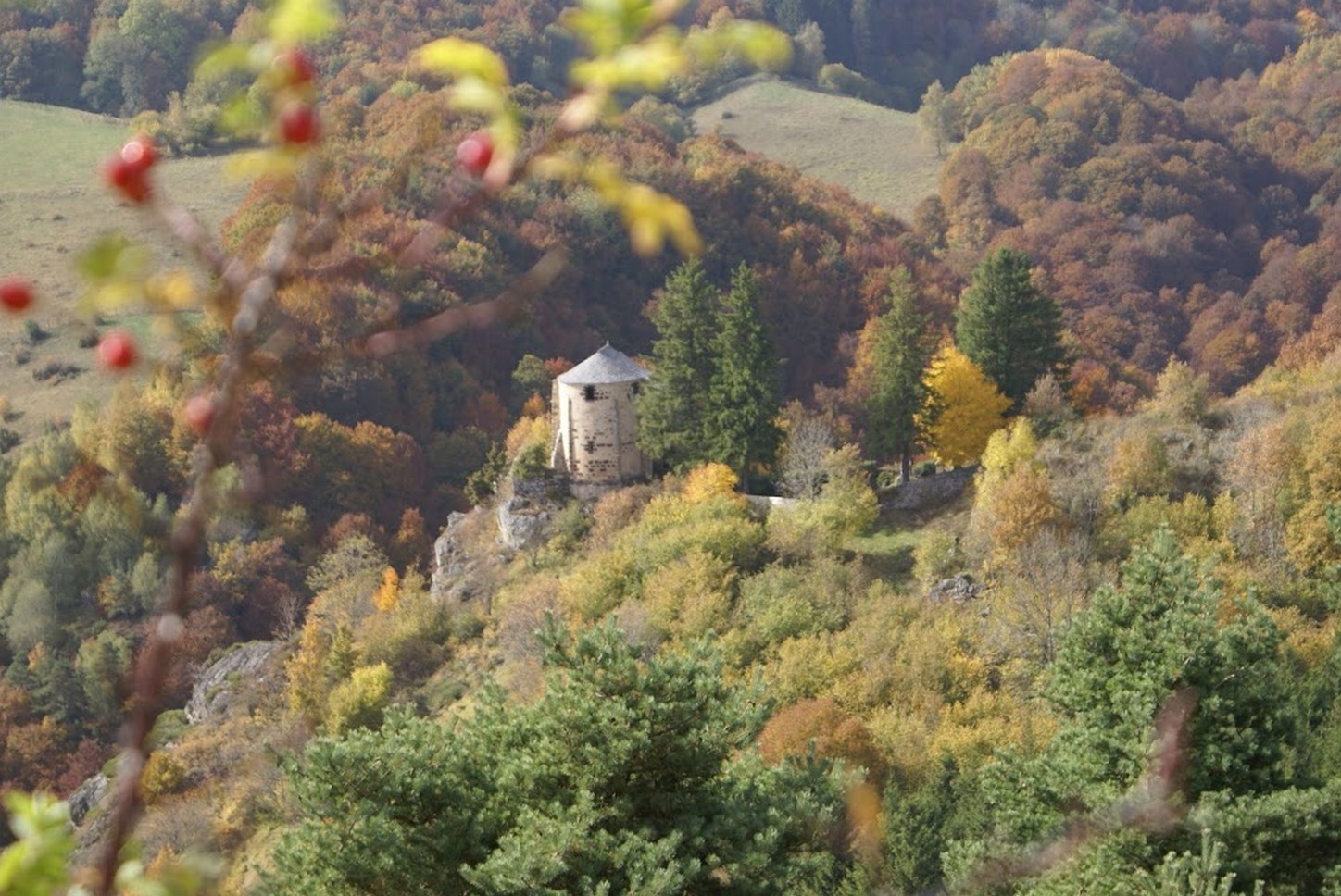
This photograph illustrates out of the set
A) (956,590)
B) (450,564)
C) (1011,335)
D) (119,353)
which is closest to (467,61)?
(119,353)

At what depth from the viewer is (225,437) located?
340 centimetres

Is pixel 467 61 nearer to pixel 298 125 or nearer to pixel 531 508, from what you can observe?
pixel 298 125

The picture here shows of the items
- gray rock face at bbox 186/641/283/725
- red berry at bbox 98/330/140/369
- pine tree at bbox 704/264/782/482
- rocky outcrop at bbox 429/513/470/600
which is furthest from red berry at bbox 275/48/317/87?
gray rock face at bbox 186/641/283/725

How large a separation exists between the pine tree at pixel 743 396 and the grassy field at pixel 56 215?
2274 cm

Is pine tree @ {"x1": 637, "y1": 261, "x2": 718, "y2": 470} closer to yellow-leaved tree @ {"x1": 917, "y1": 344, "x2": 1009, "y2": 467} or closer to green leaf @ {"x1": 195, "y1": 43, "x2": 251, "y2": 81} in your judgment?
yellow-leaved tree @ {"x1": 917, "y1": 344, "x2": 1009, "y2": 467}

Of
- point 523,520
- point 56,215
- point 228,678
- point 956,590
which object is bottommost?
point 228,678

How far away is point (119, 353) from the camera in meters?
3.36

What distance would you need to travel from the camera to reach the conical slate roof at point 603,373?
4250 centimetres

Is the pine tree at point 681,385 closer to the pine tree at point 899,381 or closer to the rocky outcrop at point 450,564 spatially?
the pine tree at point 899,381

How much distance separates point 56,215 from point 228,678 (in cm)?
3431

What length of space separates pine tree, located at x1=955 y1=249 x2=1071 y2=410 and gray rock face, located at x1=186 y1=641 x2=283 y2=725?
932 inches

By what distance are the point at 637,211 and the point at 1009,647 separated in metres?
34.1

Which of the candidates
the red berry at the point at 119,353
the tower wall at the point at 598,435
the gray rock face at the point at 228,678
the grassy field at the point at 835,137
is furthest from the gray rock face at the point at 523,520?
the grassy field at the point at 835,137

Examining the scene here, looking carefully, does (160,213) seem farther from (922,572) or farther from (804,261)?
(804,261)
